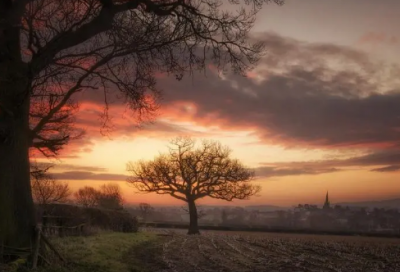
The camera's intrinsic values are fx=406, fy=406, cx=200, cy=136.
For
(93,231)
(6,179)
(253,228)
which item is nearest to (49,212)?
(93,231)

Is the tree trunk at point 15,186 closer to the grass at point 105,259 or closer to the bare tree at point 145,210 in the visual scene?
the grass at point 105,259

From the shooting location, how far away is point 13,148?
12469 millimetres

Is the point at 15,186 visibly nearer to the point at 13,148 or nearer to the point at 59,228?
the point at 13,148

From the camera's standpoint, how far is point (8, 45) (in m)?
12.4

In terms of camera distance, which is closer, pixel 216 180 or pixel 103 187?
pixel 216 180

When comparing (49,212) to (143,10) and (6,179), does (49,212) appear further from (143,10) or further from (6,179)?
(143,10)

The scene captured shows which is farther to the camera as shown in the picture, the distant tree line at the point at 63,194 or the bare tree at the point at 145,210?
the bare tree at the point at 145,210

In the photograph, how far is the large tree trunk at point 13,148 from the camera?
12.1m

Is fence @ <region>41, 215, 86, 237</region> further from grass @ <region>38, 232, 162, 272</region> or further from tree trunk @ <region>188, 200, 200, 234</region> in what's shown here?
tree trunk @ <region>188, 200, 200, 234</region>

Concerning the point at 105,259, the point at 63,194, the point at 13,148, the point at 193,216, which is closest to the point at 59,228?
the point at 105,259

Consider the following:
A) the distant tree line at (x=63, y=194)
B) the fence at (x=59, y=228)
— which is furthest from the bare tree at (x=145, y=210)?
the fence at (x=59, y=228)

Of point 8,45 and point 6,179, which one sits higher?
point 8,45

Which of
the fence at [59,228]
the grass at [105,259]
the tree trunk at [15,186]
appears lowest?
the grass at [105,259]

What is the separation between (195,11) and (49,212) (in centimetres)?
1819
